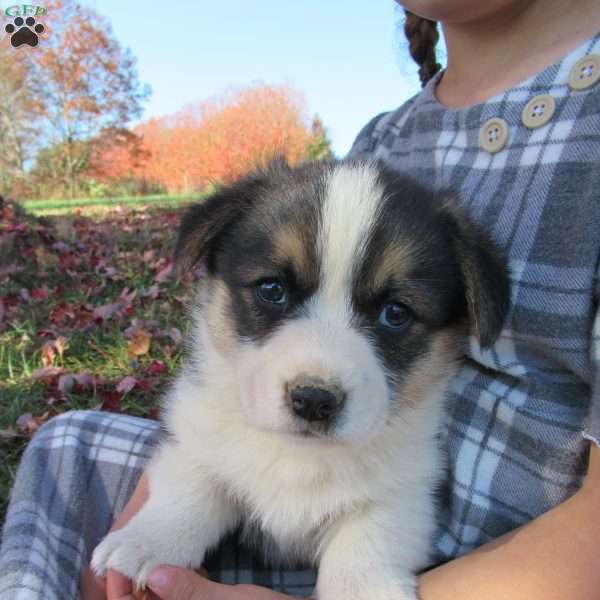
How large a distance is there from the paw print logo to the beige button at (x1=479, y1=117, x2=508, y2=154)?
13.0 ft

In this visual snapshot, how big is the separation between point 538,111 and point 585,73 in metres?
0.17

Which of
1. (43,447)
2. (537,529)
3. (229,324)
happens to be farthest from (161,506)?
(537,529)

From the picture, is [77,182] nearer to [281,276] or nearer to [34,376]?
[34,376]

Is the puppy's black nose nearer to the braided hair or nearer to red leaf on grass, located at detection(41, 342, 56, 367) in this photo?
the braided hair

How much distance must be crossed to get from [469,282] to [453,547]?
2.90 ft

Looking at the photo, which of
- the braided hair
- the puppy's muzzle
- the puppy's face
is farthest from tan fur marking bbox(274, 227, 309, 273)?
the braided hair

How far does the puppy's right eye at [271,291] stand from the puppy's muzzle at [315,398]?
0.35 meters

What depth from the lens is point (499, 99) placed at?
2088 millimetres

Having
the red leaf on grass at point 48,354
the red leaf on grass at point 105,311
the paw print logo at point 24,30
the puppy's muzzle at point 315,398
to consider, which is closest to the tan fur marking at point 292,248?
the puppy's muzzle at point 315,398

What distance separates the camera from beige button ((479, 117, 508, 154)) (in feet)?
6.62

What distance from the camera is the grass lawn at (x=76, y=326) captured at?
11.8 ft

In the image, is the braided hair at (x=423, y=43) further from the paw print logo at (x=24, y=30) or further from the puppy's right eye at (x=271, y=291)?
the paw print logo at (x=24, y=30)

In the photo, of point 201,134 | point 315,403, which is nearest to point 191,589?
point 315,403

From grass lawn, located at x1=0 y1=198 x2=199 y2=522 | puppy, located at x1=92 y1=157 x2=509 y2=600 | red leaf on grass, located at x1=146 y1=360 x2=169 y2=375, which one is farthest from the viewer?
red leaf on grass, located at x1=146 y1=360 x2=169 y2=375
